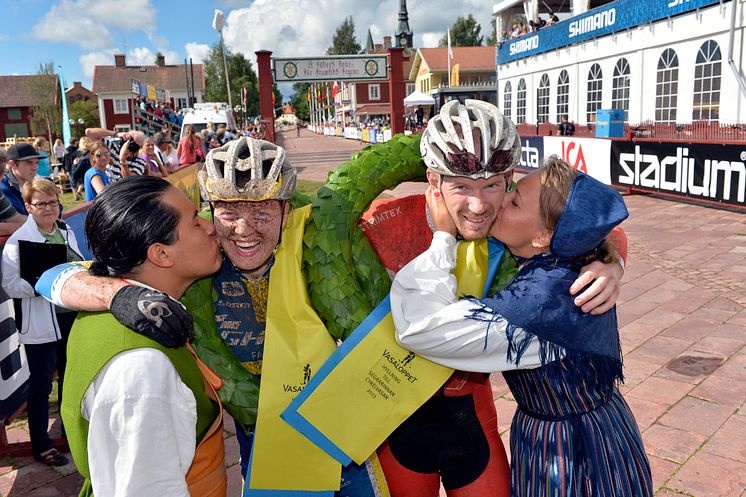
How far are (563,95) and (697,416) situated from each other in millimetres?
21704

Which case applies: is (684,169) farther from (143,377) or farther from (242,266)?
(143,377)

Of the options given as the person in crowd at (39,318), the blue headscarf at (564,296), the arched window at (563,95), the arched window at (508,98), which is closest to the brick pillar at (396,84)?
the arched window at (563,95)

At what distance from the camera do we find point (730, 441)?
370 cm

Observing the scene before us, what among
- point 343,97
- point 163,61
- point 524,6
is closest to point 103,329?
point 524,6

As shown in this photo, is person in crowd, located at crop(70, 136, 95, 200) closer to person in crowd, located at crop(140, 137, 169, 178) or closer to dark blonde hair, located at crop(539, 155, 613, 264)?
person in crowd, located at crop(140, 137, 169, 178)

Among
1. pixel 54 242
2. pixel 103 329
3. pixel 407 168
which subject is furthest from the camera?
pixel 54 242

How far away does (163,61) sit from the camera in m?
82.2

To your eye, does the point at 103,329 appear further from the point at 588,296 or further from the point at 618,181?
the point at 618,181

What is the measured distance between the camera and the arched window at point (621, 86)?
779 inches

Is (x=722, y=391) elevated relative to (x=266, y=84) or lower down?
lower down

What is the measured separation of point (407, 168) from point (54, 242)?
289 centimetres

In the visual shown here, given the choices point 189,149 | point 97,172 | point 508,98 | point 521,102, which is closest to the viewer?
point 97,172

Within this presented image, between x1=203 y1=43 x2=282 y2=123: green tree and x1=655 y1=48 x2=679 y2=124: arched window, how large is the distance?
5870 cm

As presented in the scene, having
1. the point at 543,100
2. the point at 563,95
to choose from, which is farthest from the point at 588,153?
the point at 543,100
